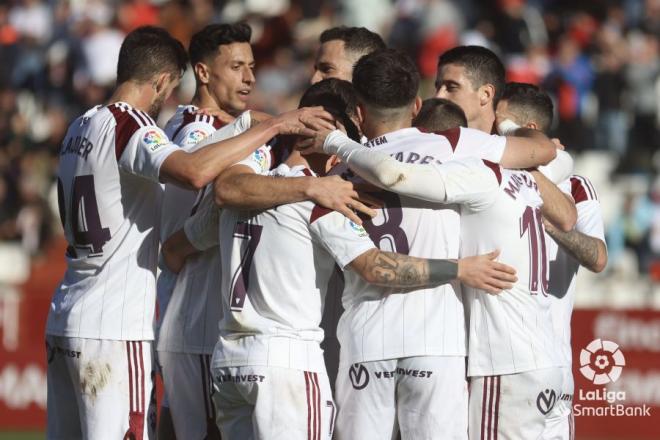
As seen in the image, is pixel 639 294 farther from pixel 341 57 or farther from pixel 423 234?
pixel 423 234

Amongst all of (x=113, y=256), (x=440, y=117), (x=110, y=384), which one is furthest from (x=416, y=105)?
(x=110, y=384)

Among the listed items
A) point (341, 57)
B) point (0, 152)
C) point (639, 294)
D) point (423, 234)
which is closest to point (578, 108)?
point (639, 294)

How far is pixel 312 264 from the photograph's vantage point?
5.97 m

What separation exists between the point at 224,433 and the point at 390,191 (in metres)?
1.49

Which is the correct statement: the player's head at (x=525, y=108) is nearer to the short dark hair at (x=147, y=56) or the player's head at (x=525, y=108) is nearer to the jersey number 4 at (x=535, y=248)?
the jersey number 4 at (x=535, y=248)

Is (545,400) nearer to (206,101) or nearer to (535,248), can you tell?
(535,248)

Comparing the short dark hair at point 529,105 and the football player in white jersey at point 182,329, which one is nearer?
the football player in white jersey at point 182,329

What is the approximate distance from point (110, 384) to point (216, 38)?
261 cm

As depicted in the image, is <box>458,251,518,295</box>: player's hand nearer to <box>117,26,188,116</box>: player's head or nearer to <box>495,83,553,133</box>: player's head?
<box>495,83,553,133</box>: player's head

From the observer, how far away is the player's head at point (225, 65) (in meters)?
7.87

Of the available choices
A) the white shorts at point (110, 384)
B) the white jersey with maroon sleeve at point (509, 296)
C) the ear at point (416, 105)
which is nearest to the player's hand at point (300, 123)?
the ear at point (416, 105)

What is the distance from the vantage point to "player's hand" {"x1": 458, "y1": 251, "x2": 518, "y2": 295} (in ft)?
19.9

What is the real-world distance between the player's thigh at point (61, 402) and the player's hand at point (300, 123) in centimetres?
184

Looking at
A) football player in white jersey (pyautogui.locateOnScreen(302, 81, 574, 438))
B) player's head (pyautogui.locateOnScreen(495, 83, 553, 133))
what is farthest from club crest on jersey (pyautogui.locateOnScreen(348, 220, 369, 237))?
player's head (pyautogui.locateOnScreen(495, 83, 553, 133))
